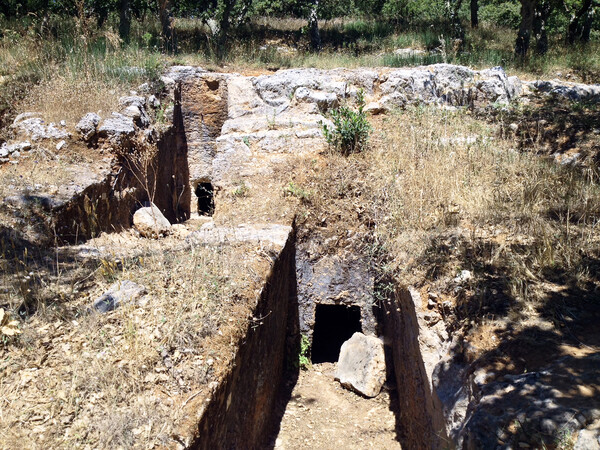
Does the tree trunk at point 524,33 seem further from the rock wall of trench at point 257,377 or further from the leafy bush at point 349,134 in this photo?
the rock wall of trench at point 257,377

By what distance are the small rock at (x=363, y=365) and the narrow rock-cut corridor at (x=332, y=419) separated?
0.12 meters

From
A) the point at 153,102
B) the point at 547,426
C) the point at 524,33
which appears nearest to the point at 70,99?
the point at 153,102

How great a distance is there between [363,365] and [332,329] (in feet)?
4.87

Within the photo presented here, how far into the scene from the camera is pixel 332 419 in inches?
232

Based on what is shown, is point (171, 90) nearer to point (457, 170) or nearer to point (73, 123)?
point (73, 123)

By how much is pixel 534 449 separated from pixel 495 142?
5.43m

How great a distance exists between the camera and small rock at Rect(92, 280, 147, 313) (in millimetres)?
3779

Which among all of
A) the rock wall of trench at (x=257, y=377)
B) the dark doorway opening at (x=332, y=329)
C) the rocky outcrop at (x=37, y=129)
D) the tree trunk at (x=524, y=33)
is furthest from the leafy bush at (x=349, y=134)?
the tree trunk at (x=524, y=33)

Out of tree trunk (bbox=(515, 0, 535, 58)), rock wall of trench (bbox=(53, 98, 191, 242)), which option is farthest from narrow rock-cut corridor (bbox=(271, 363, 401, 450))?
tree trunk (bbox=(515, 0, 535, 58))

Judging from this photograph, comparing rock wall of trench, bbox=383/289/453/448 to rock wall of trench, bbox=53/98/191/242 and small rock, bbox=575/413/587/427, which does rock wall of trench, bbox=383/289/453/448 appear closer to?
small rock, bbox=575/413/587/427

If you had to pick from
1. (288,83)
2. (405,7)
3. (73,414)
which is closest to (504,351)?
(73,414)

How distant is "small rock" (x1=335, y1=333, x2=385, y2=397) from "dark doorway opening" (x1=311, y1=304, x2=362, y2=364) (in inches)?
32.0

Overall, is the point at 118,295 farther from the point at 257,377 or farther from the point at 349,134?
the point at 349,134

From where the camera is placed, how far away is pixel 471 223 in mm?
5531
